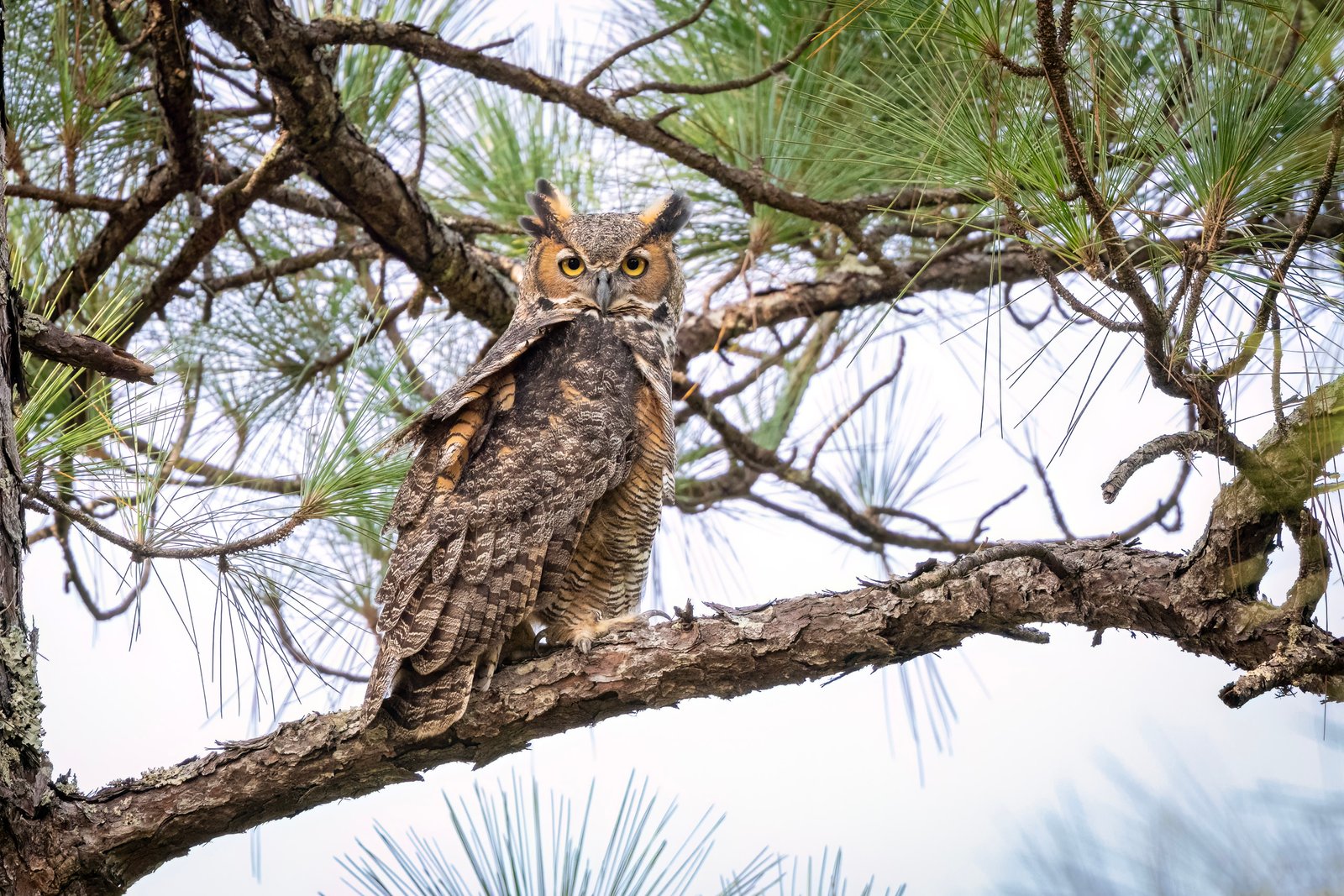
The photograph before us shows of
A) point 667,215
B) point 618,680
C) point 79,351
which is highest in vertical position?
point 667,215

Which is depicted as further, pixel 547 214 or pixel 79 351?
pixel 547 214

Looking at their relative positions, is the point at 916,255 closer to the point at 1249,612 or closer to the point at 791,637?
the point at 791,637

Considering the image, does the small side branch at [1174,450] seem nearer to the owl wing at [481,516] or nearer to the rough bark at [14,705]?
the owl wing at [481,516]

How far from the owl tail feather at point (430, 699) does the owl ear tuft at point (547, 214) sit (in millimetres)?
1185

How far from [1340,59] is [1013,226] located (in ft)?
1.35

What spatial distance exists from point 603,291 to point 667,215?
37 cm

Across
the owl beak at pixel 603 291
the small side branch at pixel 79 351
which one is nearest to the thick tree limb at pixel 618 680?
the small side branch at pixel 79 351

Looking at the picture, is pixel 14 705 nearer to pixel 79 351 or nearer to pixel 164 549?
pixel 164 549

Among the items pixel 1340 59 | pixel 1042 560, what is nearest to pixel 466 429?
pixel 1042 560

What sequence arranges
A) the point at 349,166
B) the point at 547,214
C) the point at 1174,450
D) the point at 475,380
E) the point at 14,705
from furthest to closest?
the point at 547,214 < the point at 349,166 < the point at 475,380 < the point at 14,705 < the point at 1174,450

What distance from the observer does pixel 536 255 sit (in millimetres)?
2699

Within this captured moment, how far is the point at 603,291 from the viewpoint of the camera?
2514 mm

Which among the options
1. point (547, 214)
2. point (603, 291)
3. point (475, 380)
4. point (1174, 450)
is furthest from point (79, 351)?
point (1174, 450)

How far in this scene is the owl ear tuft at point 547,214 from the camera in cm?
274
